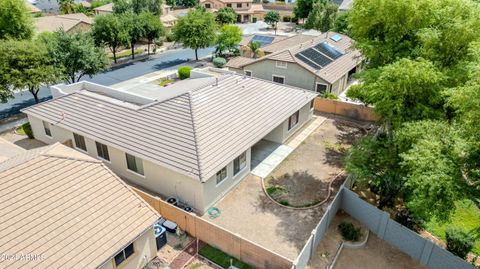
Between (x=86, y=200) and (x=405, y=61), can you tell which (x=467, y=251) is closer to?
(x=405, y=61)

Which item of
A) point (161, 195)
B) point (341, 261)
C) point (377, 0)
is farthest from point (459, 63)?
point (161, 195)

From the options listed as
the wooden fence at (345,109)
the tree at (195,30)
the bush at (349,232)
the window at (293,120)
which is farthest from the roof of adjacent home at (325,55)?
the bush at (349,232)

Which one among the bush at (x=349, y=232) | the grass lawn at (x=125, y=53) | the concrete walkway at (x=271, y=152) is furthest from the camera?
the grass lawn at (x=125, y=53)

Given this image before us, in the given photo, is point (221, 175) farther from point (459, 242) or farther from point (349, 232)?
point (459, 242)

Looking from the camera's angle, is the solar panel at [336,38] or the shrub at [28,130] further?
the solar panel at [336,38]

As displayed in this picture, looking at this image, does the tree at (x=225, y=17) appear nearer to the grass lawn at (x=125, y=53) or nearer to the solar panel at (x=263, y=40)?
the grass lawn at (x=125, y=53)

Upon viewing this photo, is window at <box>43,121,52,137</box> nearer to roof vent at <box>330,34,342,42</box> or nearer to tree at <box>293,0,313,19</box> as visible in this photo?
roof vent at <box>330,34,342,42</box>

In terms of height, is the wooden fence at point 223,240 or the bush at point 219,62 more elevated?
the bush at point 219,62
